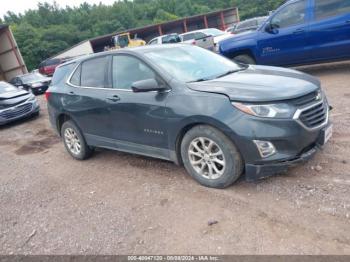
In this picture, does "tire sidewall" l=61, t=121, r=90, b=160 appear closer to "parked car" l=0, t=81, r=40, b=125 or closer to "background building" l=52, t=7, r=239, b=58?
"parked car" l=0, t=81, r=40, b=125

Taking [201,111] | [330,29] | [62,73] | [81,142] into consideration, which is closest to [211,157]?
[201,111]

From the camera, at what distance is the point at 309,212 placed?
3320 millimetres

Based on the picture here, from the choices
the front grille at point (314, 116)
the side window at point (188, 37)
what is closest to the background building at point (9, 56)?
the side window at point (188, 37)

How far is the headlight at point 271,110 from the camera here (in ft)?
11.6

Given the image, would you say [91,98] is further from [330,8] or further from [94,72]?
[330,8]

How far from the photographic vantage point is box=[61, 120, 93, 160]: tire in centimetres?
571

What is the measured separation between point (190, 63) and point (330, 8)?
470 centimetres

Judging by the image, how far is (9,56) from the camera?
25906 mm

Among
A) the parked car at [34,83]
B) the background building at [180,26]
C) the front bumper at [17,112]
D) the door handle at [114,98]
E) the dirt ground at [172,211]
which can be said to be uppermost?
the door handle at [114,98]

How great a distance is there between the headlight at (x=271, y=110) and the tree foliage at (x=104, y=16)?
177 ft

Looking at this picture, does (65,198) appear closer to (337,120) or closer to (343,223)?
(343,223)

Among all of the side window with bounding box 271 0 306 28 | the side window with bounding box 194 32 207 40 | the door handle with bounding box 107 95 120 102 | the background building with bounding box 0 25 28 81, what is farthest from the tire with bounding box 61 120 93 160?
the background building with bounding box 0 25 28 81

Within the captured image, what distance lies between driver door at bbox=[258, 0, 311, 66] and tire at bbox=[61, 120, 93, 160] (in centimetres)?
511

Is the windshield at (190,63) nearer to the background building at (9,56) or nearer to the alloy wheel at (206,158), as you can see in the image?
the alloy wheel at (206,158)
